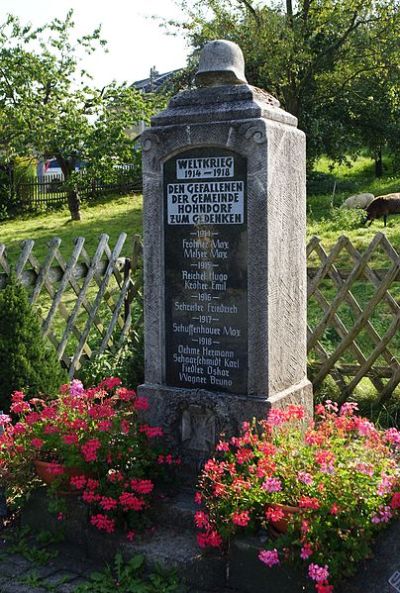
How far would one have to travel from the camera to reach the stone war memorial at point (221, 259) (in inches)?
173

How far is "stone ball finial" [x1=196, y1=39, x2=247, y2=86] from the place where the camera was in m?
4.61

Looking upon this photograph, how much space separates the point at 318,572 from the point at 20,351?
10.9 feet

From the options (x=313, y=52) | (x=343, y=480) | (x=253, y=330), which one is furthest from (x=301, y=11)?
(x=343, y=480)

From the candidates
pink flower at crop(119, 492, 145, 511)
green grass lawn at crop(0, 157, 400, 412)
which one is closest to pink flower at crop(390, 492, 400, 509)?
pink flower at crop(119, 492, 145, 511)

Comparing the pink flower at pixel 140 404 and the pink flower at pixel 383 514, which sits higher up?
the pink flower at pixel 140 404

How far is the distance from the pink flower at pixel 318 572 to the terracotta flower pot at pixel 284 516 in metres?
0.28

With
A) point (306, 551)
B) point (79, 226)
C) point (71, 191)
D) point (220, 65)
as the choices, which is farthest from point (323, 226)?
point (306, 551)

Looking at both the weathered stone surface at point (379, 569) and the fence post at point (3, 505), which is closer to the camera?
→ the weathered stone surface at point (379, 569)

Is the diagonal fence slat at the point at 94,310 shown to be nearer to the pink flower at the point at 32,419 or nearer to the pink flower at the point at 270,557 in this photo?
the pink flower at the point at 32,419

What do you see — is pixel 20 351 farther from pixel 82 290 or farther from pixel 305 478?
pixel 305 478

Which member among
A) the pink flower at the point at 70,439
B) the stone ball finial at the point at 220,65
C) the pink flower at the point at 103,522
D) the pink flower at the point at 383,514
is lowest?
the pink flower at the point at 103,522

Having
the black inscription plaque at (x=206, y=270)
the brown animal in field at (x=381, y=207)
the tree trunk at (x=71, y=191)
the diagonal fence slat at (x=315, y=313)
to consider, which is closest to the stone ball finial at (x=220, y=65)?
the black inscription plaque at (x=206, y=270)

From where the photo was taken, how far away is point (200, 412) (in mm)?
4633

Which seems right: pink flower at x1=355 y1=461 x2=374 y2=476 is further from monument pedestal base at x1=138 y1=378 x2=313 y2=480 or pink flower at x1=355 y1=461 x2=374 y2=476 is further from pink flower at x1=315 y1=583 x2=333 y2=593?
monument pedestal base at x1=138 y1=378 x2=313 y2=480
